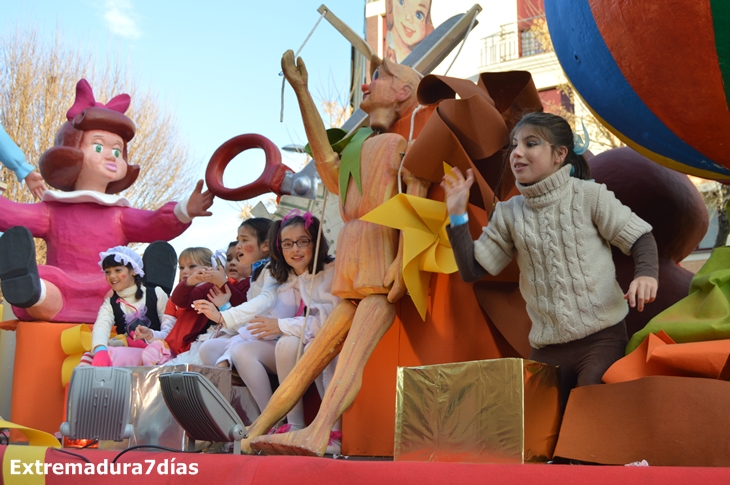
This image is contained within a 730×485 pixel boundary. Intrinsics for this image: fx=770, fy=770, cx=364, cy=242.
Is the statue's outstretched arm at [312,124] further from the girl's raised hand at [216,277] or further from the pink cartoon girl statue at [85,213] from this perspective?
the pink cartoon girl statue at [85,213]

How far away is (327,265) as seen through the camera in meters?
3.40

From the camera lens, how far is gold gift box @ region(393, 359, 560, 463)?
1.86m

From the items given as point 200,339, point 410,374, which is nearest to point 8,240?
point 200,339

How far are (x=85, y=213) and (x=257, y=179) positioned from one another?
1099mm

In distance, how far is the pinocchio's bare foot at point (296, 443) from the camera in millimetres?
2301

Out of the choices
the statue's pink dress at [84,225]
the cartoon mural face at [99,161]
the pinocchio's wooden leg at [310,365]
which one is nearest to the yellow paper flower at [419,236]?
the pinocchio's wooden leg at [310,365]

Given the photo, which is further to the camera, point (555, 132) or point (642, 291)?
point (555, 132)

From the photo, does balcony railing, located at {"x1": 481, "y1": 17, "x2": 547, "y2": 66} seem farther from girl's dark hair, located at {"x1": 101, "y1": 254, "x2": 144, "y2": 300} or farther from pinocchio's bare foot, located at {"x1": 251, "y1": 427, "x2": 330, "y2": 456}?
pinocchio's bare foot, located at {"x1": 251, "y1": 427, "x2": 330, "y2": 456}

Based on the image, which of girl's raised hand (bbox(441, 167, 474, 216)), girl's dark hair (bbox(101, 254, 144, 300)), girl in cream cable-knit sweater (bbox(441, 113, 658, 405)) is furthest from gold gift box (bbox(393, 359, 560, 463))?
girl's dark hair (bbox(101, 254, 144, 300))

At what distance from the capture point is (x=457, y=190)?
229cm

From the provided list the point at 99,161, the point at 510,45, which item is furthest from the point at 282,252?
the point at 510,45

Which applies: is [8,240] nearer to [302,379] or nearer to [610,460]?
[302,379]

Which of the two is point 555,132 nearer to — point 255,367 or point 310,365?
point 310,365

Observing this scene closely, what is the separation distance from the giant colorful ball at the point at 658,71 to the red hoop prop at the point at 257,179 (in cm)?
216
